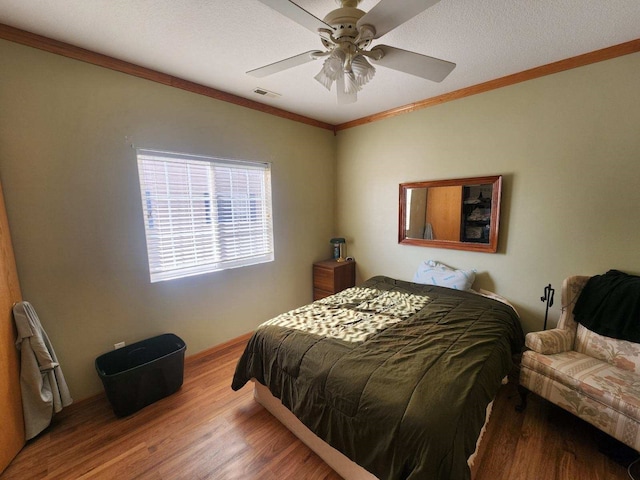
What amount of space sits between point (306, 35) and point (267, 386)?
2.29 meters

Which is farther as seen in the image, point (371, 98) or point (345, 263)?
point (345, 263)

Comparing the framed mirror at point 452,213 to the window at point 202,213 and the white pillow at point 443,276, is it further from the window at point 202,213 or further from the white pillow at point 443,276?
the window at point 202,213

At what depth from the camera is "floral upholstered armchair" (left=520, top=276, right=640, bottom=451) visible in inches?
55.0

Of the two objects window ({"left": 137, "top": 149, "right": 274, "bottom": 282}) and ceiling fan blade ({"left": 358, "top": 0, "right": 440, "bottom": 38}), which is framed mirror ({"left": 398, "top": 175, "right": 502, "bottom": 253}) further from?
ceiling fan blade ({"left": 358, "top": 0, "right": 440, "bottom": 38})

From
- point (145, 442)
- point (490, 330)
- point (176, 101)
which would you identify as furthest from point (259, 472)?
point (176, 101)

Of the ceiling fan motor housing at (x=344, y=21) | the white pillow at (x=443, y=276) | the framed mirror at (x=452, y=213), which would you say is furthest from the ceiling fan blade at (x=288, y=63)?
the white pillow at (x=443, y=276)

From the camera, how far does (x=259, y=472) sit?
1468 mm

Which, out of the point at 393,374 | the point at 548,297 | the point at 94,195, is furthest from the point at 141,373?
the point at 548,297

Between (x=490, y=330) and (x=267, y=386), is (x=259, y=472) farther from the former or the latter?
(x=490, y=330)

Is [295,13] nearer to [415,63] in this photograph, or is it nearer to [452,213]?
[415,63]

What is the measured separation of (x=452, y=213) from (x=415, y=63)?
1.63 metres

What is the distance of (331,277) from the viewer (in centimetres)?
327

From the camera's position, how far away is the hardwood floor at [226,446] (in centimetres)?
146

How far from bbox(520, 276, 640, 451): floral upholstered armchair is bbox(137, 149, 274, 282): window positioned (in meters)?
2.55
